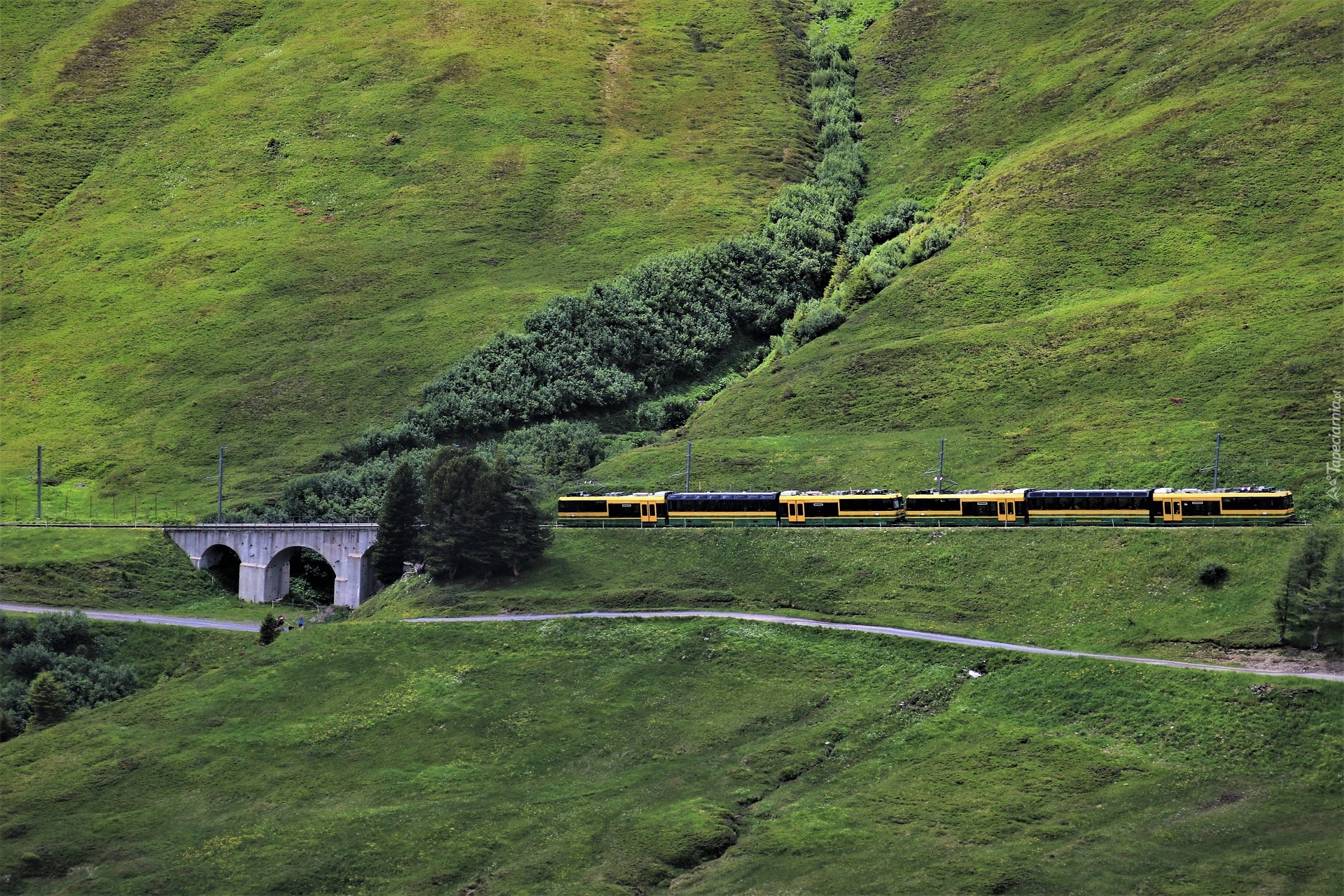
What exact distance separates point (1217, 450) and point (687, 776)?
57.1 metres

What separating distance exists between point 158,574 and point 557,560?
A: 136 ft

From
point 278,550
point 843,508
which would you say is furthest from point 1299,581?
point 278,550

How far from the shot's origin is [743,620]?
96.3 metres

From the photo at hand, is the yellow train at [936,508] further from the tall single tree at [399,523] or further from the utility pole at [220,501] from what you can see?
the utility pole at [220,501]

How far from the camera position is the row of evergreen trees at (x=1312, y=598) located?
77.0 m

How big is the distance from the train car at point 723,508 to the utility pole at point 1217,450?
112 feet

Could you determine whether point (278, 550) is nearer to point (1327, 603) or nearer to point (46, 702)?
point (46, 702)

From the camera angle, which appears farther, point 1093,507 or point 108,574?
point 108,574

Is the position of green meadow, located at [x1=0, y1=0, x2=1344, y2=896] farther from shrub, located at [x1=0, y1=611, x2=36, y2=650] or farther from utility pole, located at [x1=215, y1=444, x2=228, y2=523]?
shrub, located at [x1=0, y1=611, x2=36, y2=650]

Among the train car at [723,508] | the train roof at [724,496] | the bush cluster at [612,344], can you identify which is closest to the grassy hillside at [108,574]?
the bush cluster at [612,344]

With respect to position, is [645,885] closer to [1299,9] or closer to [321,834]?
[321,834]

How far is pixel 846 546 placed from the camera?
352 ft

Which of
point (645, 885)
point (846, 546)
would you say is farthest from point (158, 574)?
point (645, 885)

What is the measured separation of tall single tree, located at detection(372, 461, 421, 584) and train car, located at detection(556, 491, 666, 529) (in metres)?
12.7
